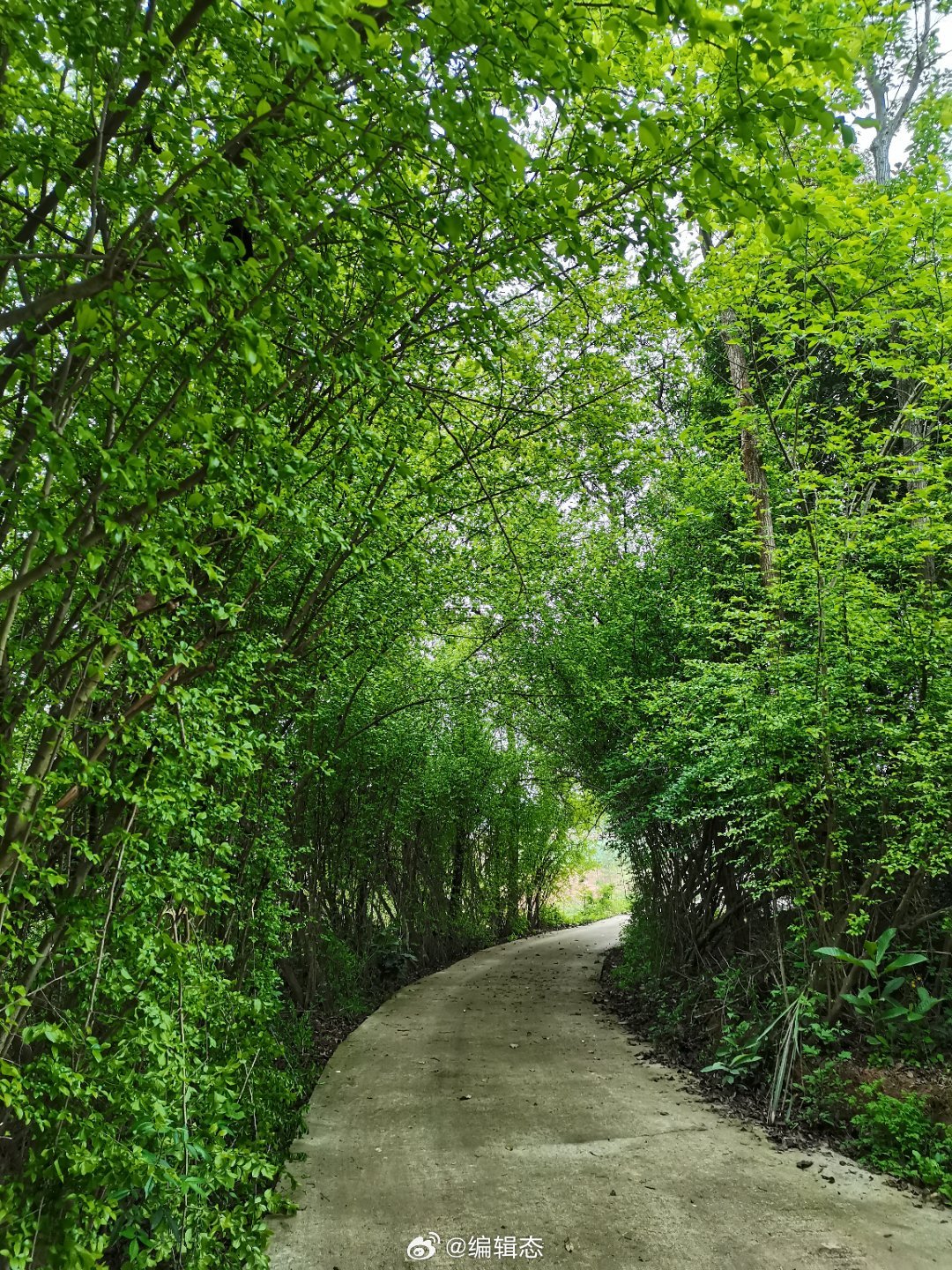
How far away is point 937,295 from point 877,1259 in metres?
4.46

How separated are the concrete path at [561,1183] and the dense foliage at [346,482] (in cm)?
46

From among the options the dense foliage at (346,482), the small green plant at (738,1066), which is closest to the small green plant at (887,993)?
the dense foliage at (346,482)

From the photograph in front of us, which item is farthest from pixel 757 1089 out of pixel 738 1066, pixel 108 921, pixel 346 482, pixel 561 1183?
pixel 346 482

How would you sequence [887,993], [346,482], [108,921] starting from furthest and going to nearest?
1. [887,993]
2. [346,482]
3. [108,921]

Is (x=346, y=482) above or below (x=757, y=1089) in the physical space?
above

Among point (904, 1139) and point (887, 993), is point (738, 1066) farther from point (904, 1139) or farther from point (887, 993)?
point (904, 1139)

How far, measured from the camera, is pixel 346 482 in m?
2.63

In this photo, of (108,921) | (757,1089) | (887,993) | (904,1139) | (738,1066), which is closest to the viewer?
(108,921)

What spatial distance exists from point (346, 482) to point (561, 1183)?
3285 millimetres

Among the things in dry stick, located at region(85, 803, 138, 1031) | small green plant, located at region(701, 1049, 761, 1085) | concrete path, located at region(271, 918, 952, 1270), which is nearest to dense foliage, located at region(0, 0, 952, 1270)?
dry stick, located at region(85, 803, 138, 1031)

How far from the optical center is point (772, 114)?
176 centimetres

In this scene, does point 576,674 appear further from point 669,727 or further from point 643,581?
point 669,727

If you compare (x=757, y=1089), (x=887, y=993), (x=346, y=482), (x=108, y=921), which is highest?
(x=346, y=482)

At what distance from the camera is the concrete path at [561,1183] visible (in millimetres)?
2855
